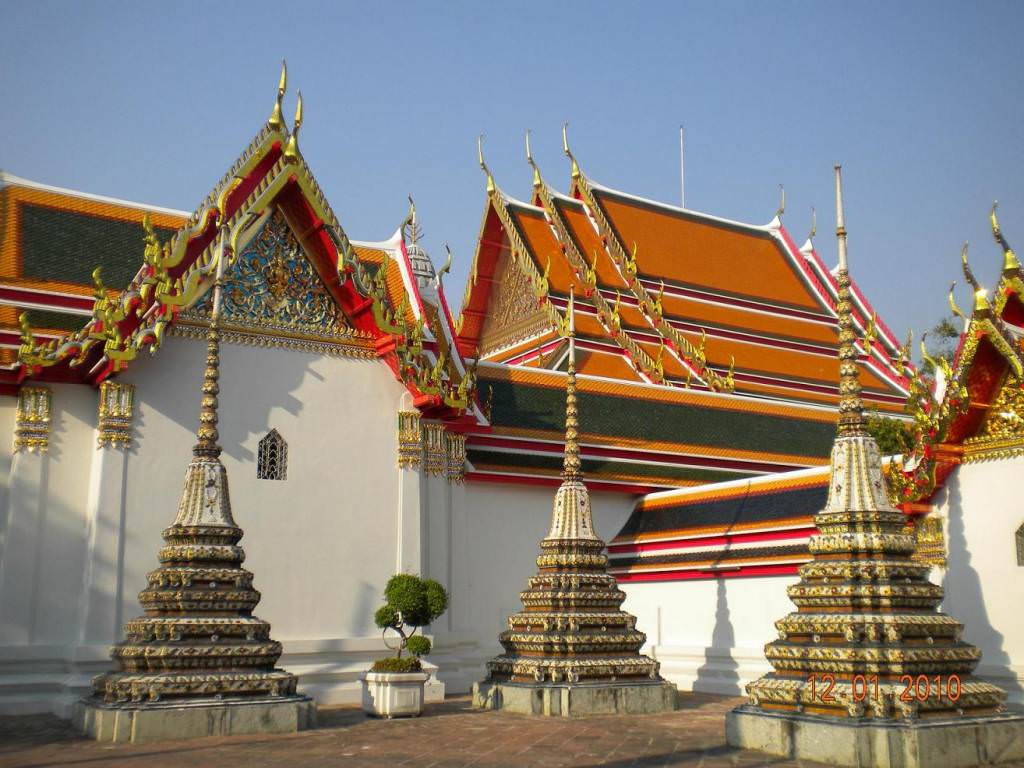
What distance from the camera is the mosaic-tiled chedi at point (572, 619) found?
9562 millimetres

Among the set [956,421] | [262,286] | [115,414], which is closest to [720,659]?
[956,421]

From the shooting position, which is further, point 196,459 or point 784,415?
point 784,415

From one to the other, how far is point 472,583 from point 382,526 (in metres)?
1.88

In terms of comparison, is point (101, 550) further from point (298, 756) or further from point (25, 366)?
point (298, 756)

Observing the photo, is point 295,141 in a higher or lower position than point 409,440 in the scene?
higher

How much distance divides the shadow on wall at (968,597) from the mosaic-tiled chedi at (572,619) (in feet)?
8.73

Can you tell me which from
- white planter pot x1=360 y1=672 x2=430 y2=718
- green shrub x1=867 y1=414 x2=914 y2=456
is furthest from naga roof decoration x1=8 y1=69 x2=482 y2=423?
green shrub x1=867 y1=414 x2=914 y2=456

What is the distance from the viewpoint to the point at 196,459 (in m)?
8.78

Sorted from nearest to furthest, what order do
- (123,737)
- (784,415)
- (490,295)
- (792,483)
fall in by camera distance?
(123,737) → (792,483) → (784,415) → (490,295)

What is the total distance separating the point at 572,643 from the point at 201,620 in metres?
3.20

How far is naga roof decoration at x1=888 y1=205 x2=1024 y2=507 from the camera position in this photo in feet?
28.6

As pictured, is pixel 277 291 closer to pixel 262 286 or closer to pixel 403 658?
pixel 262 286

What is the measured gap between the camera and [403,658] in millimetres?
9875

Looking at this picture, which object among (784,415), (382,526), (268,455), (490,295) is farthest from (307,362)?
(490,295)
